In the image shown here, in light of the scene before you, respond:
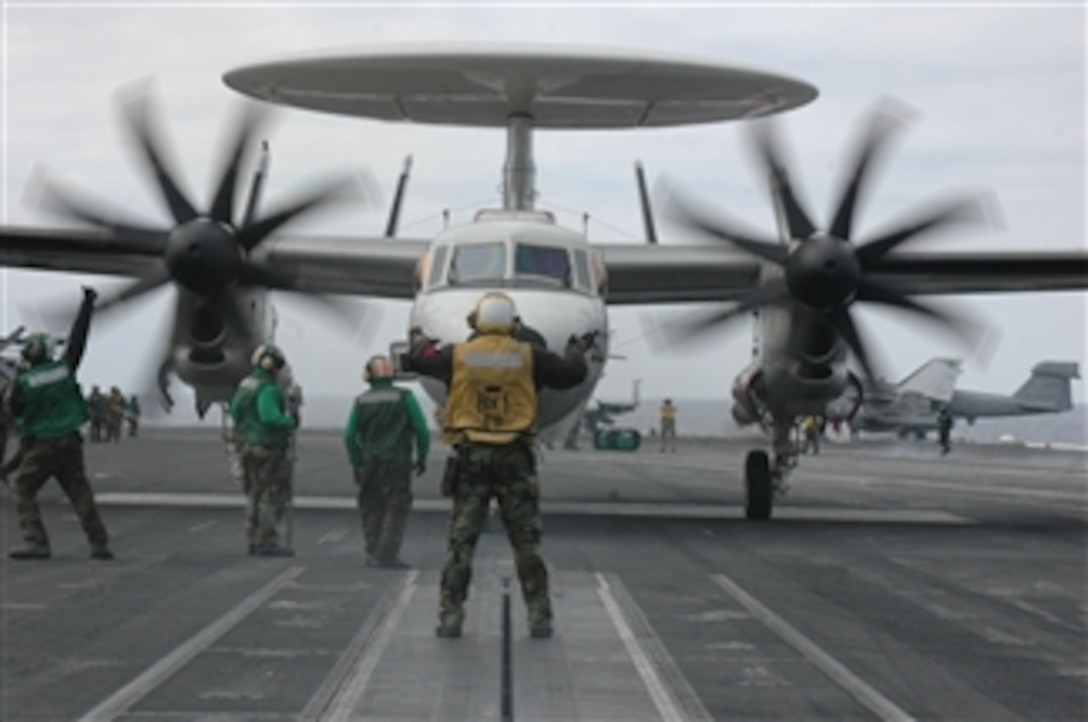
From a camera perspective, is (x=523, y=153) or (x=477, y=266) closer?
(x=477, y=266)

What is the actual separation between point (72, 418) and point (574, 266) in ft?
20.9

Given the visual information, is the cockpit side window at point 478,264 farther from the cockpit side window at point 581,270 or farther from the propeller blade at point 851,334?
the propeller blade at point 851,334

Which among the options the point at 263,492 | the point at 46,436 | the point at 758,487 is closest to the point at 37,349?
the point at 46,436

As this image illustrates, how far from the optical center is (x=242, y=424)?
1862 cm

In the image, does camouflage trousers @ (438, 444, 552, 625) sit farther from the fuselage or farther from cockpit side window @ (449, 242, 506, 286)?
cockpit side window @ (449, 242, 506, 286)

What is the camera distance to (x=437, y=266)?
67.8 feet

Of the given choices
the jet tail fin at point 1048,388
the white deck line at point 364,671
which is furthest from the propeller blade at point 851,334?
the jet tail fin at point 1048,388

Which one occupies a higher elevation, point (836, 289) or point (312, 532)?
point (836, 289)

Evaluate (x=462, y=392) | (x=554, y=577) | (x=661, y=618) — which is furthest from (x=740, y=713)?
(x=554, y=577)

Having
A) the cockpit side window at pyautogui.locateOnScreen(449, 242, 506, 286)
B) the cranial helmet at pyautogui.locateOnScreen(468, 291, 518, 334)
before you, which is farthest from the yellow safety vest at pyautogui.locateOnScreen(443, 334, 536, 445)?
the cockpit side window at pyautogui.locateOnScreen(449, 242, 506, 286)

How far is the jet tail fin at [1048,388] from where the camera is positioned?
108 m

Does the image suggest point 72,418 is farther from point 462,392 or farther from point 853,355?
point 853,355

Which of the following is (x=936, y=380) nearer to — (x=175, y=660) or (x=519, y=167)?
(x=519, y=167)

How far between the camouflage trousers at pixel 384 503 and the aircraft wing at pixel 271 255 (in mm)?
8428
